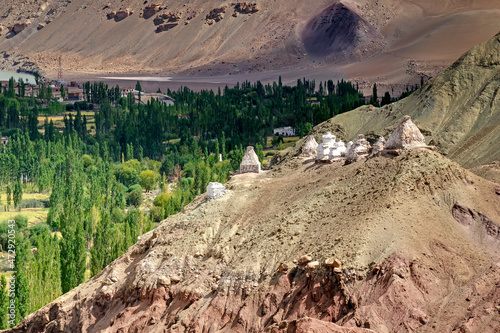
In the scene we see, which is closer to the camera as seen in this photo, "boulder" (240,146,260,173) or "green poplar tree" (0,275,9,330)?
"green poplar tree" (0,275,9,330)

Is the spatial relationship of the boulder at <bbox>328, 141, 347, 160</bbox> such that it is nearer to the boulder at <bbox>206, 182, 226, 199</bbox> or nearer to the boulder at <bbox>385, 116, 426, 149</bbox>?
the boulder at <bbox>206, 182, 226, 199</bbox>

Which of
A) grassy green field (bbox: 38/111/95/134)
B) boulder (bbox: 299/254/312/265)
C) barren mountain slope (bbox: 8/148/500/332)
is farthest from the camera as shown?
grassy green field (bbox: 38/111/95/134)

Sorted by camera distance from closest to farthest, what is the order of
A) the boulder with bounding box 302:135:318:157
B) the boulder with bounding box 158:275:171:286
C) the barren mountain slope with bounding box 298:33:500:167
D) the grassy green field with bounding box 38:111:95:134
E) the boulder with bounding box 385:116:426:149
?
the boulder with bounding box 158:275:171:286, the boulder with bounding box 385:116:426:149, the boulder with bounding box 302:135:318:157, the barren mountain slope with bounding box 298:33:500:167, the grassy green field with bounding box 38:111:95:134

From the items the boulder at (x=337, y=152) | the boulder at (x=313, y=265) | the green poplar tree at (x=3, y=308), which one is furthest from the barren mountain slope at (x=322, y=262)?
the green poplar tree at (x=3, y=308)

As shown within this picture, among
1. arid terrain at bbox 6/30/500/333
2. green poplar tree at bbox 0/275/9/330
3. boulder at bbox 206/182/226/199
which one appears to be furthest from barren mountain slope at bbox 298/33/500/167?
green poplar tree at bbox 0/275/9/330

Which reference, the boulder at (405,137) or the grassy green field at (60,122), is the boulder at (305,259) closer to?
the boulder at (405,137)

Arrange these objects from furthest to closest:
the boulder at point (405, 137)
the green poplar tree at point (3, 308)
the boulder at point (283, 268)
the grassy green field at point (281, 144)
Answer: the grassy green field at point (281, 144), the green poplar tree at point (3, 308), the boulder at point (405, 137), the boulder at point (283, 268)

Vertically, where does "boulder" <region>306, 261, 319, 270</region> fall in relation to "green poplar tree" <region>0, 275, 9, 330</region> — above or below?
above
